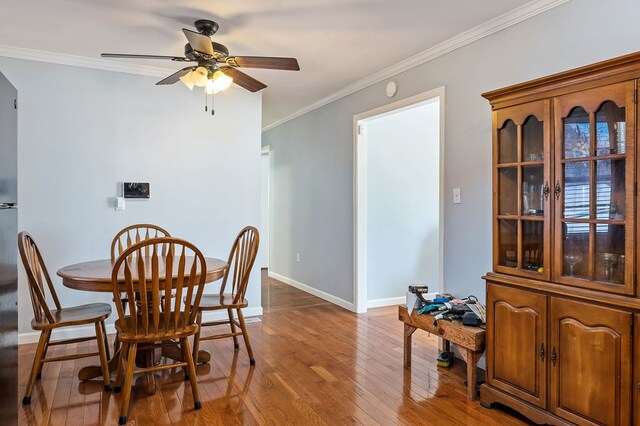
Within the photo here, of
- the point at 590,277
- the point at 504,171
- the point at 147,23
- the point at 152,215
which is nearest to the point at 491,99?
the point at 504,171

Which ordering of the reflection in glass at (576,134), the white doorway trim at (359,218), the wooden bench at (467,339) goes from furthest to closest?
the white doorway trim at (359,218) → the wooden bench at (467,339) → the reflection in glass at (576,134)

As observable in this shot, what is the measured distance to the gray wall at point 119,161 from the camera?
3535 millimetres

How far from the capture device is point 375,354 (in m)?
3.27

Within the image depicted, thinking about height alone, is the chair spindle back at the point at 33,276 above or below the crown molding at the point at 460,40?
below

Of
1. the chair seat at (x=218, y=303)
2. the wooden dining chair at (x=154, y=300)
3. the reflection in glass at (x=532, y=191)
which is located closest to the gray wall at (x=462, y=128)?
the reflection in glass at (x=532, y=191)

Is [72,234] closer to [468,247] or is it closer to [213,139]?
[213,139]

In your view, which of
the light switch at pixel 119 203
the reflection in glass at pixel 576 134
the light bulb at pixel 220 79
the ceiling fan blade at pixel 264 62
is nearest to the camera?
the reflection in glass at pixel 576 134

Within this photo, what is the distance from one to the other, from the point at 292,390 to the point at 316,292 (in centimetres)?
274

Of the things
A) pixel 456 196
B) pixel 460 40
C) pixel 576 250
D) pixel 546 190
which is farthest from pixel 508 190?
pixel 460 40

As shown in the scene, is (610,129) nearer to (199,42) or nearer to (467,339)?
(467,339)

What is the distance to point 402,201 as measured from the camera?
4.95 m

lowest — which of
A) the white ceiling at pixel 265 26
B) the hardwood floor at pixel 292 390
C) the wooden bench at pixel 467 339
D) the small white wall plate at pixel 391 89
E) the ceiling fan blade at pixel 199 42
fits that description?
the hardwood floor at pixel 292 390

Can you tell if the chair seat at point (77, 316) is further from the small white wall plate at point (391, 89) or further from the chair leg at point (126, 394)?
the small white wall plate at point (391, 89)

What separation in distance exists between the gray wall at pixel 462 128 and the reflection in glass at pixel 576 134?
51 cm
